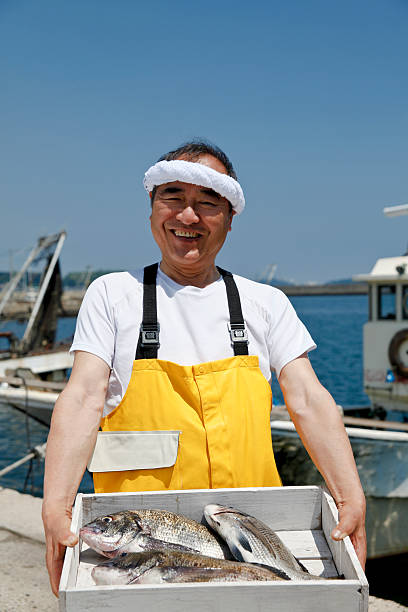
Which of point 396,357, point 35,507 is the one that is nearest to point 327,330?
point 396,357

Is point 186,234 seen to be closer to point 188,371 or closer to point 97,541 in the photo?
point 188,371

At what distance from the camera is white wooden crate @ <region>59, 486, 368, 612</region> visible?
1.12 metres

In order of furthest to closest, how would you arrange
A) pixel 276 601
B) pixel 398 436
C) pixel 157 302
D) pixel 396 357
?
pixel 396 357, pixel 398 436, pixel 157 302, pixel 276 601

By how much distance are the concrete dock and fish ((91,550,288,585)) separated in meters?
2.42

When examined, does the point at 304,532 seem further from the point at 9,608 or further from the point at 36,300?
the point at 36,300

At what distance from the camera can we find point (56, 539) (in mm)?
1479

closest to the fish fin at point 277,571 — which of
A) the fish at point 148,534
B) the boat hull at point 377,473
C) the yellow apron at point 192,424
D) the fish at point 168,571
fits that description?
the fish at point 168,571

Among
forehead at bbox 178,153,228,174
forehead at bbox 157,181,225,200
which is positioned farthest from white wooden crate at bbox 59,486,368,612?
forehead at bbox 178,153,228,174

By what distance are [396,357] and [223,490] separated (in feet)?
30.9

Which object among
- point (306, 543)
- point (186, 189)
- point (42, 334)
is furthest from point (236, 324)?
point (42, 334)

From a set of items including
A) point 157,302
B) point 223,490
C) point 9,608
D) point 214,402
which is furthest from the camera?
point 9,608

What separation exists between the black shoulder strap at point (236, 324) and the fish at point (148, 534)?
0.66 m

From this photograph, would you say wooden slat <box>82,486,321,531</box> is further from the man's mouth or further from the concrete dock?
the concrete dock

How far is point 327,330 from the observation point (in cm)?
7369
